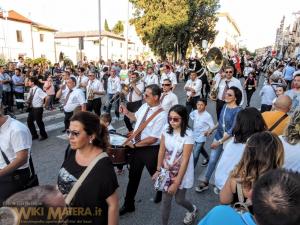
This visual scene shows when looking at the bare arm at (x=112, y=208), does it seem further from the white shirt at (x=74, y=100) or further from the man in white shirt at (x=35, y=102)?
the man in white shirt at (x=35, y=102)

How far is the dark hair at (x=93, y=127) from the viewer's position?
2.45 metres

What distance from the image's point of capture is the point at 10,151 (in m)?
2.95

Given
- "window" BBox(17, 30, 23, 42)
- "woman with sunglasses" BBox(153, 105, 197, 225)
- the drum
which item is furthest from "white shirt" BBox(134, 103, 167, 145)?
"window" BBox(17, 30, 23, 42)

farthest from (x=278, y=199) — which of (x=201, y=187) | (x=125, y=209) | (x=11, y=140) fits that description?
(x=201, y=187)

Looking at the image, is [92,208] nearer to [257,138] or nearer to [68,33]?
[257,138]

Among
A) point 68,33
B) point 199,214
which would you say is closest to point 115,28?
point 68,33

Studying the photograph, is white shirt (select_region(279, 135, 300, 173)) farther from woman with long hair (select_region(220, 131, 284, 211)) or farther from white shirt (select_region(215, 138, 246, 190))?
woman with long hair (select_region(220, 131, 284, 211))

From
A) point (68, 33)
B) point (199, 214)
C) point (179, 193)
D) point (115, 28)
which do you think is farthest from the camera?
point (115, 28)

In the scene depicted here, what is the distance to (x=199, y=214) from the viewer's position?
4.20 m

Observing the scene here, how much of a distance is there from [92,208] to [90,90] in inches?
264

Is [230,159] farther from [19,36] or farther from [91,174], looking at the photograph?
[19,36]

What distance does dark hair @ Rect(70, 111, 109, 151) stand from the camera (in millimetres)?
2451

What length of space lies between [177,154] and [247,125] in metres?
0.90

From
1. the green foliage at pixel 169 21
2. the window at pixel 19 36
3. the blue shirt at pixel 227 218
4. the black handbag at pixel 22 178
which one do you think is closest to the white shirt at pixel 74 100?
the black handbag at pixel 22 178
